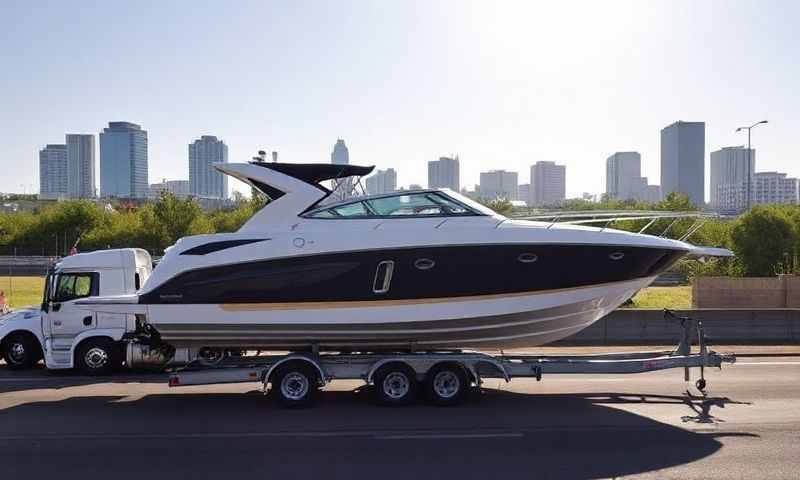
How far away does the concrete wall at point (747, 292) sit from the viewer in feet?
78.3

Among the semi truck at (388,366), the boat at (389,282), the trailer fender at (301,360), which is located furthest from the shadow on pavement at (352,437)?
the boat at (389,282)

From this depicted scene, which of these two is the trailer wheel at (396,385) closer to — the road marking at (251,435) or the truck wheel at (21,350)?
the road marking at (251,435)

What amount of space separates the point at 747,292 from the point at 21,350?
830 inches

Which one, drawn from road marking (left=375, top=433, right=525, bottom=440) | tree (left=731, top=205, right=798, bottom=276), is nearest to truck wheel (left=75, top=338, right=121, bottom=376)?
road marking (left=375, top=433, right=525, bottom=440)

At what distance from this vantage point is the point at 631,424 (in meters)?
10.4

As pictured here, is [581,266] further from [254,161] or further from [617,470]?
[254,161]

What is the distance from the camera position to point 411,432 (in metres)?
9.95

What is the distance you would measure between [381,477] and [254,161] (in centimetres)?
671

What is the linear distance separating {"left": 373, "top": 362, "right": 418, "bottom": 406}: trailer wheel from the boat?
53cm

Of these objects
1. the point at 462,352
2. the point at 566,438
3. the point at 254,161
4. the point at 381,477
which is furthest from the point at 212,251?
the point at 566,438

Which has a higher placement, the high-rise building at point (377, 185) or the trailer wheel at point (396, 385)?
the high-rise building at point (377, 185)

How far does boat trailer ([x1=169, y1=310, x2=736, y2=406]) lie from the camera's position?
11281mm

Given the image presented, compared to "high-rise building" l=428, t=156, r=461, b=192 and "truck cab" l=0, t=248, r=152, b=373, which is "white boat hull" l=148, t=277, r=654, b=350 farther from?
"high-rise building" l=428, t=156, r=461, b=192

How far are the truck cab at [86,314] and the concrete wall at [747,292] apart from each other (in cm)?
1795
